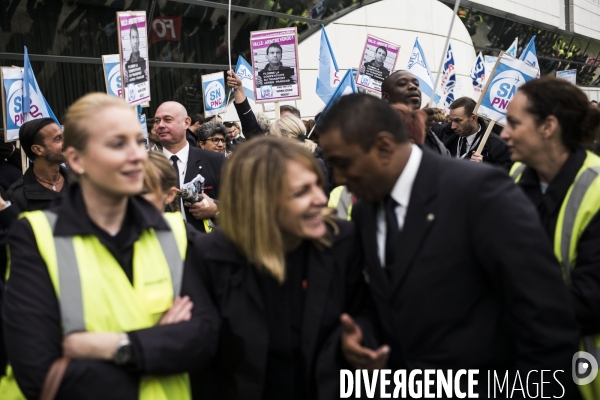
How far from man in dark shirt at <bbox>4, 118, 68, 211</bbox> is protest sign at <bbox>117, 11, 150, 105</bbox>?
1.77 m

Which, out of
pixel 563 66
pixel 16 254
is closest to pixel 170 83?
pixel 16 254

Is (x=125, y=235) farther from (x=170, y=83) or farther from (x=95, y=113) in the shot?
(x=170, y=83)

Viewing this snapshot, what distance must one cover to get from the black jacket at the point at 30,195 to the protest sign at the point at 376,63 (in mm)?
6326

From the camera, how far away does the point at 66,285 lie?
2.57m

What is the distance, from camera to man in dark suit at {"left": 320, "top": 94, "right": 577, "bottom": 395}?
8.41ft

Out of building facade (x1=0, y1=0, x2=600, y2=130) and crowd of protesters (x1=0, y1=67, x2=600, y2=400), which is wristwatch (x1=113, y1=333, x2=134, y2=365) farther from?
building facade (x1=0, y1=0, x2=600, y2=130)

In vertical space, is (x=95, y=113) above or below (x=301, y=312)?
above

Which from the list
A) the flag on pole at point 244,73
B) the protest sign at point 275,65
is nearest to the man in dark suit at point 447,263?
the protest sign at point 275,65

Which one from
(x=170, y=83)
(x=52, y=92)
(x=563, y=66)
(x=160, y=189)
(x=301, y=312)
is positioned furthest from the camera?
(x=563, y=66)

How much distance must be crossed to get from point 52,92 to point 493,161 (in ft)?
33.5

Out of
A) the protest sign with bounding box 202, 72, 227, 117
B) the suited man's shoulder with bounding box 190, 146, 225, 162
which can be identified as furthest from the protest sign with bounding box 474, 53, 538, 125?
the protest sign with bounding box 202, 72, 227, 117

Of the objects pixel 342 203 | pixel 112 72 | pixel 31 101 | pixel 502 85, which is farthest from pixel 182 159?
pixel 112 72

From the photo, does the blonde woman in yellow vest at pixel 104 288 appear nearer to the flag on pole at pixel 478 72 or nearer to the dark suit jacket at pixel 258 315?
the dark suit jacket at pixel 258 315

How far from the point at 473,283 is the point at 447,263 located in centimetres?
13
